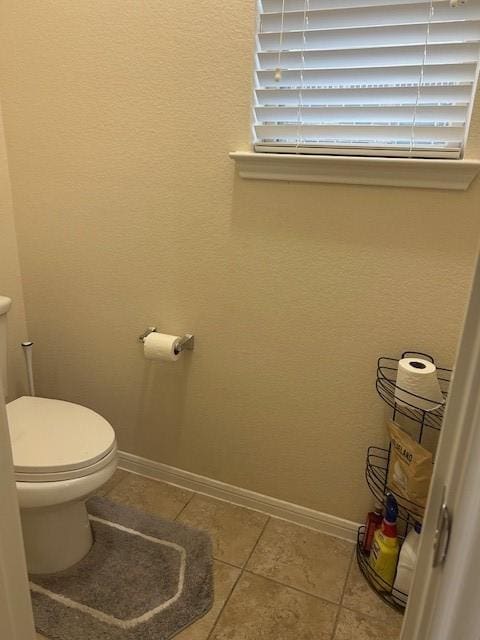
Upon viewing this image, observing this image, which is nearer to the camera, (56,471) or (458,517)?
(458,517)

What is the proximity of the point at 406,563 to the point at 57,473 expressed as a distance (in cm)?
111

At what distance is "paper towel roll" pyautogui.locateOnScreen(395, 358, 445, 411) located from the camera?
4.16ft

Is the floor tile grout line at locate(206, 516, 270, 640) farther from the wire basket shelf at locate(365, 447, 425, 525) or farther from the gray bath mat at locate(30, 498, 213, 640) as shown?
the wire basket shelf at locate(365, 447, 425, 525)

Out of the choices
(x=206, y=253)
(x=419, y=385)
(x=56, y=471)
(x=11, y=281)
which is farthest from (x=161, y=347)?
(x=419, y=385)

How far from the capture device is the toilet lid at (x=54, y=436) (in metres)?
1.36

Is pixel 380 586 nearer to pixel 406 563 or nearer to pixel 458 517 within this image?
pixel 406 563

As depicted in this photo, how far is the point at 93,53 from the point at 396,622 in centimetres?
213

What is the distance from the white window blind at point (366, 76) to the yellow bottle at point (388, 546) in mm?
1093

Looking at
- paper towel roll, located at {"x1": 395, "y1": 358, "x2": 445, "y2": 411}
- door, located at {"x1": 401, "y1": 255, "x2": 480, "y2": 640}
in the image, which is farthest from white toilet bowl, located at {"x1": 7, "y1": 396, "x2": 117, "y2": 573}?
door, located at {"x1": 401, "y1": 255, "x2": 480, "y2": 640}

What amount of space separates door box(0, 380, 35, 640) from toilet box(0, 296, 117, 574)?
0.68 m

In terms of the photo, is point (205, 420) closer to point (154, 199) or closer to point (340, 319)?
point (340, 319)

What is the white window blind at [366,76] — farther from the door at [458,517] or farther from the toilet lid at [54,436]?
the toilet lid at [54,436]

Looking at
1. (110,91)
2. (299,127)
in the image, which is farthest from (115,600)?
(110,91)

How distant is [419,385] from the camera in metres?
1.27
